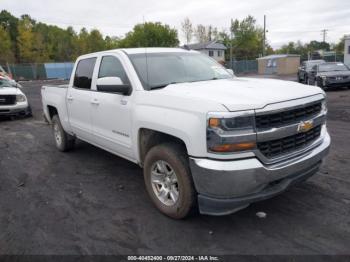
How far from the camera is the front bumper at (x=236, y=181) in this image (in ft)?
9.74

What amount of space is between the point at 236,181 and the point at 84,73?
11.6 ft

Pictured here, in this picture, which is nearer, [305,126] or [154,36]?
[305,126]

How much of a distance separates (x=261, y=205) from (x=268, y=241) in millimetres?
781

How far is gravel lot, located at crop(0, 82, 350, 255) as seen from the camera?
322 cm

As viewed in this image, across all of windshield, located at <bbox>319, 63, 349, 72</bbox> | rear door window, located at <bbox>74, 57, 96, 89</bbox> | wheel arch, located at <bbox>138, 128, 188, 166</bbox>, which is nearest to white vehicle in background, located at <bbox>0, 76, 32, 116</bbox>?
rear door window, located at <bbox>74, 57, 96, 89</bbox>

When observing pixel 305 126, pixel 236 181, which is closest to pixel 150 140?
pixel 236 181

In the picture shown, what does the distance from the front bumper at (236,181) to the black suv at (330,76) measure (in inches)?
547

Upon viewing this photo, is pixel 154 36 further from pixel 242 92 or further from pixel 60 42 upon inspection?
pixel 242 92

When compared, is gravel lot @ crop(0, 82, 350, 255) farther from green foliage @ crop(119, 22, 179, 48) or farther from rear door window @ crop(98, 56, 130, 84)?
green foliage @ crop(119, 22, 179, 48)

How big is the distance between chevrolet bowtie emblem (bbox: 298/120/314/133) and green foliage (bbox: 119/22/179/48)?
57213 millimetres

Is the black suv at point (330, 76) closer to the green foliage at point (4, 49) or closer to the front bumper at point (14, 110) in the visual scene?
the front bumper at point (14, 110)

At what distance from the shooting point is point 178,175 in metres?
3.40

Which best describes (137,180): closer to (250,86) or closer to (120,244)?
(120,244)

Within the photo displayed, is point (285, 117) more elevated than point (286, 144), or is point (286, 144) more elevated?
point (285, 117)
